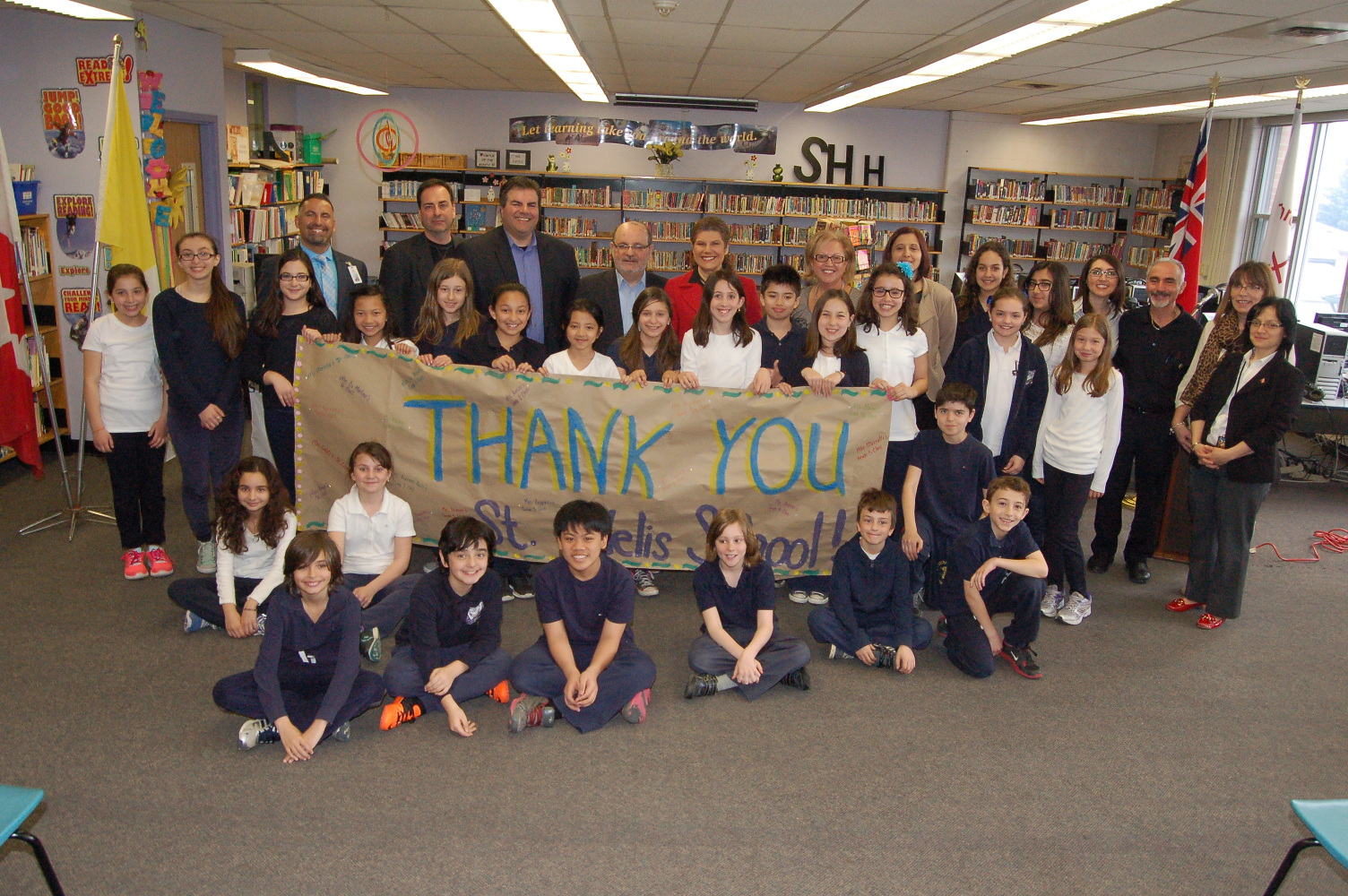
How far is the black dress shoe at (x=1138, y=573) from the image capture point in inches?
178

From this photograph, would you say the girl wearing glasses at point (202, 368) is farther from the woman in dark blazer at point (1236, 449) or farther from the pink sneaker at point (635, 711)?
the woman in dark blazer at point (1236, 449)

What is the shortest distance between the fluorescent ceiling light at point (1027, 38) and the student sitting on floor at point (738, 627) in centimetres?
313

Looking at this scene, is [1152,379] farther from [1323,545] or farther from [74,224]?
Result: [74,224]

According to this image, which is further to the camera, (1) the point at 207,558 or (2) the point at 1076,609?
(1) the point at 207,558

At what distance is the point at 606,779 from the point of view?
280 cm

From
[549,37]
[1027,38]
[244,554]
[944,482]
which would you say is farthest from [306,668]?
[1027,38]

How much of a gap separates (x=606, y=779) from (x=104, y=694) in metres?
1.82

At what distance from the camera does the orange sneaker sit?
3.01 meters

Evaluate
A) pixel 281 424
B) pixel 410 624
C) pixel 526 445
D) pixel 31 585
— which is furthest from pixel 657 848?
pixel 31 585

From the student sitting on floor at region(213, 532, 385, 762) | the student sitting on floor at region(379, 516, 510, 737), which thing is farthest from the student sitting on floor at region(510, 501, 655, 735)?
the student sitting on floor at region(213, 532, 385, 762)

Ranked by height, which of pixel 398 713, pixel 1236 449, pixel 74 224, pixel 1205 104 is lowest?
pixel 398 713

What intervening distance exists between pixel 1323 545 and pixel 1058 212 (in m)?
7.46

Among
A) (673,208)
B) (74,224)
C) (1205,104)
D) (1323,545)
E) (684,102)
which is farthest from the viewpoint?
(673,208)

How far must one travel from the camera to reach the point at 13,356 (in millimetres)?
4574
